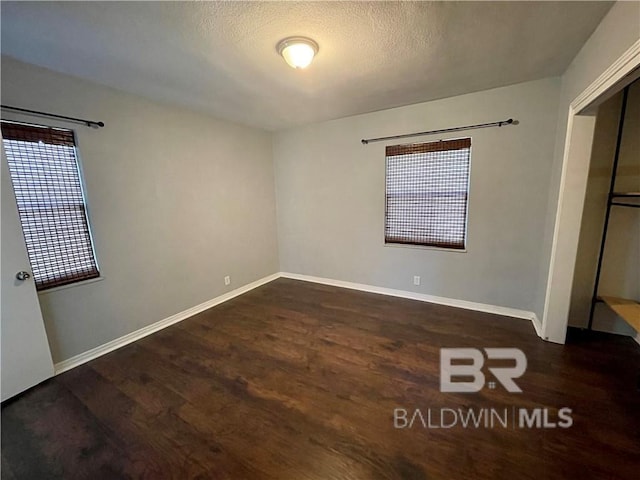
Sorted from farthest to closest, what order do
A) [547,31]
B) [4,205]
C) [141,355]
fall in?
[141,355], [4,205], [547,31]

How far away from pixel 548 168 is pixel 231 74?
3188 millimetres

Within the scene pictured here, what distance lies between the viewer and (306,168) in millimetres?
4203

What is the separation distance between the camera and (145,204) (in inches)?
112

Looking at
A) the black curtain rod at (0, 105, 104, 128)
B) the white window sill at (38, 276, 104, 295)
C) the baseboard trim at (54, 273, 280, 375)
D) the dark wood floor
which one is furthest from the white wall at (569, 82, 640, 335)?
the white window sill at (38, 276, 104, 295)

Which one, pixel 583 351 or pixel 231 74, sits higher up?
pixel 231 74

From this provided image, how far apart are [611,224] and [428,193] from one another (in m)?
1.67

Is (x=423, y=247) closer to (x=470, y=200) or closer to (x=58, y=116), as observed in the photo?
(x=470, y=200)

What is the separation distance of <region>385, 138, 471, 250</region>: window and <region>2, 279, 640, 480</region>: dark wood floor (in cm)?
112

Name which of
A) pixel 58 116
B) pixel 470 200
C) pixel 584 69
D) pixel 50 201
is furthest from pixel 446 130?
pixel 50 201

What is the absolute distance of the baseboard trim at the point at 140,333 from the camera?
94.0 inches

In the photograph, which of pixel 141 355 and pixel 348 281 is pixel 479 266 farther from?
pixel 141 355

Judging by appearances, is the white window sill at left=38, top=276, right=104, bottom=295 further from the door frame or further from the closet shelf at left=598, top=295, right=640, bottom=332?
the closet shelf at left=598, top=295, right=640, bottom=332

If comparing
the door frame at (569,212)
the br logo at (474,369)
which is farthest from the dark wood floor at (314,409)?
the door frame at (569,212)

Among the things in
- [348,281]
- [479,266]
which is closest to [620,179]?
[479,266]
